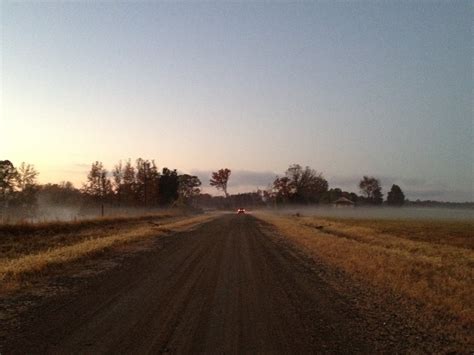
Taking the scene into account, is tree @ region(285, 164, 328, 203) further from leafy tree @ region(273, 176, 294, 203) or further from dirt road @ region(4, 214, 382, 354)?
dirt road @ region(4, 214, 382, 354)

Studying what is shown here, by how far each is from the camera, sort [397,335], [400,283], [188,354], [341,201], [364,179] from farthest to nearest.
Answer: [364,179]
[341,201]
[400,283]
[397,335]
[188,354]

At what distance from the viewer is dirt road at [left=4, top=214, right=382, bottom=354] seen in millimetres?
6438

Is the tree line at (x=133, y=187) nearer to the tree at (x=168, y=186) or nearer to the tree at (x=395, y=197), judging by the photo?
the tree at (x=168, y=186)

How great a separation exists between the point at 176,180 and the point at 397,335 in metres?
108

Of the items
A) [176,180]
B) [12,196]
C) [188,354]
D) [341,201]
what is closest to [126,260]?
[188,354]

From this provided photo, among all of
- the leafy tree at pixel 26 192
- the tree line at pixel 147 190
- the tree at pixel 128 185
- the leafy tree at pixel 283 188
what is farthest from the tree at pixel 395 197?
the leafy tree at pixel 26 192

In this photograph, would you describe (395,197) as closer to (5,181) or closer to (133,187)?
(133,187)

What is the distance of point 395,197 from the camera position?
181 meters

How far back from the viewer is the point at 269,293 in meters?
10.4

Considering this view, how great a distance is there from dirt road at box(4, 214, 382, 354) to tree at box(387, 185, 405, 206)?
179 m

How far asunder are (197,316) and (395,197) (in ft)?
612

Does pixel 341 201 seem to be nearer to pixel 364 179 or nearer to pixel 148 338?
pixel 364 179

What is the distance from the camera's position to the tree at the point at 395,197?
591 feet

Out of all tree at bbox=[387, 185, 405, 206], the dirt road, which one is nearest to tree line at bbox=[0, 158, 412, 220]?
tree at bbox=[387, 185, 405, 206]
